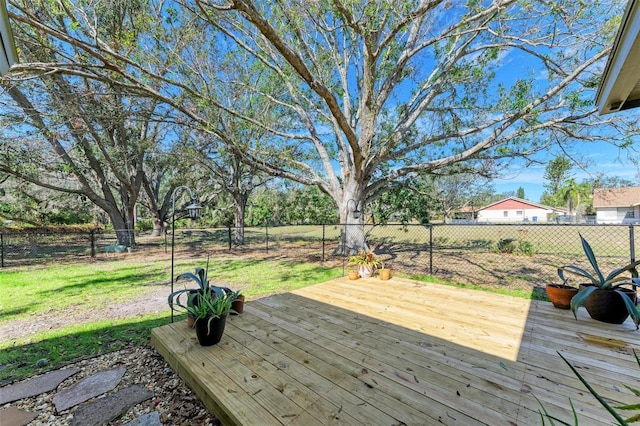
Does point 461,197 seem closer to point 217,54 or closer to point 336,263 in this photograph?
point 336,263

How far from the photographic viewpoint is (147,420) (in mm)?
1742

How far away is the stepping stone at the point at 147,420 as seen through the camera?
171cm

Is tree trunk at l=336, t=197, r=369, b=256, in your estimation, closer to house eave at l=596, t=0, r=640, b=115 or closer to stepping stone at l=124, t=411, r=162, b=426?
Result: house eave at l=596, t=0, r=640, b=115

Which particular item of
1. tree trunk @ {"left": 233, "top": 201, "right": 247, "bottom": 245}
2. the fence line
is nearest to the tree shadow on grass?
the fence line

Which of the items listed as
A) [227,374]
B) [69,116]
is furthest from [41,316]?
[69,116]

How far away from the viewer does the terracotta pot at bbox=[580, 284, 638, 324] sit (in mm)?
2623

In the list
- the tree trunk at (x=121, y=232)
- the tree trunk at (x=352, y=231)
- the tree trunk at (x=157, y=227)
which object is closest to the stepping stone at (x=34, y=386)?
the tree trunk at (x=352, y=231)

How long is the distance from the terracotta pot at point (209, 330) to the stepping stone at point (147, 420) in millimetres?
Result: 593

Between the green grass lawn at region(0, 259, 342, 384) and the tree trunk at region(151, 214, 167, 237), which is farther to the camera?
the tree trunk at region(151, 214, 167, 237)

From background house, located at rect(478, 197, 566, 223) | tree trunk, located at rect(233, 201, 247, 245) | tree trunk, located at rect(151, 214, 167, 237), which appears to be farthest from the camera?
background house, located at rect(478, 197, 566, 223)

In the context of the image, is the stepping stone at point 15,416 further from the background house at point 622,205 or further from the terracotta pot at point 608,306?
the background house at point 622,205

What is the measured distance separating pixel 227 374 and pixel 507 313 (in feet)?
9.90

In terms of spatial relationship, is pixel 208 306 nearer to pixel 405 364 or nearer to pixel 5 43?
pixel 405 364

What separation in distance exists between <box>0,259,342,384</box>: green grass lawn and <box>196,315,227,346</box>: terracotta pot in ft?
3.62
